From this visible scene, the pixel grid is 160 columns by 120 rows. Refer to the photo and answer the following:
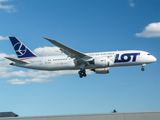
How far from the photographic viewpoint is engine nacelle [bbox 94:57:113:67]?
33344mm

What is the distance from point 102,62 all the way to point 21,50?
14406mm

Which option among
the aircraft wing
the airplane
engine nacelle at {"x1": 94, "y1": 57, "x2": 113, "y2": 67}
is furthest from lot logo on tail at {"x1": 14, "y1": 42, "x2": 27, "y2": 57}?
engine nacelle at {"x1": 94, "y1": 57, "x2": 113, "y2": 67}

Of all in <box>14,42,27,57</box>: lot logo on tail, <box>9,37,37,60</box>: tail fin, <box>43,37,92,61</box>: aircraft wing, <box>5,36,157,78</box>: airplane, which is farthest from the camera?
<box>14,42,27,57</box>: lot logo on tail

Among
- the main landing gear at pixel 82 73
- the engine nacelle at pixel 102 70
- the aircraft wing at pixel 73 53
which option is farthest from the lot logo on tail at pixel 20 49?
the engine nacelle at pixel 102 70

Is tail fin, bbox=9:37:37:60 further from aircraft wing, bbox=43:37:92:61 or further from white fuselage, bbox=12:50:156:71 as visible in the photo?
aircraft wing, bbox=43:37:92:61

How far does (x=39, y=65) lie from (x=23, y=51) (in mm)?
4647

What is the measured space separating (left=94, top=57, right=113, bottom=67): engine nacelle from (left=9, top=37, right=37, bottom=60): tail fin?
35.7ft

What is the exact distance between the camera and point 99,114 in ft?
Answer: 67.2

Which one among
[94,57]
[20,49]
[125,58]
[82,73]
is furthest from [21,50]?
[125,58]

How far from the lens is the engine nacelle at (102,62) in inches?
1313

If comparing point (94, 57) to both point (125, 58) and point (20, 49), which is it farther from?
point (20, 49)

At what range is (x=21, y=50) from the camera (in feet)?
130

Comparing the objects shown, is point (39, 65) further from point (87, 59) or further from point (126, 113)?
point (126, 113)

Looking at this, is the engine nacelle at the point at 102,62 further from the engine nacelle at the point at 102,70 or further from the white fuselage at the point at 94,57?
the engine nacelle at the point at 102,70
